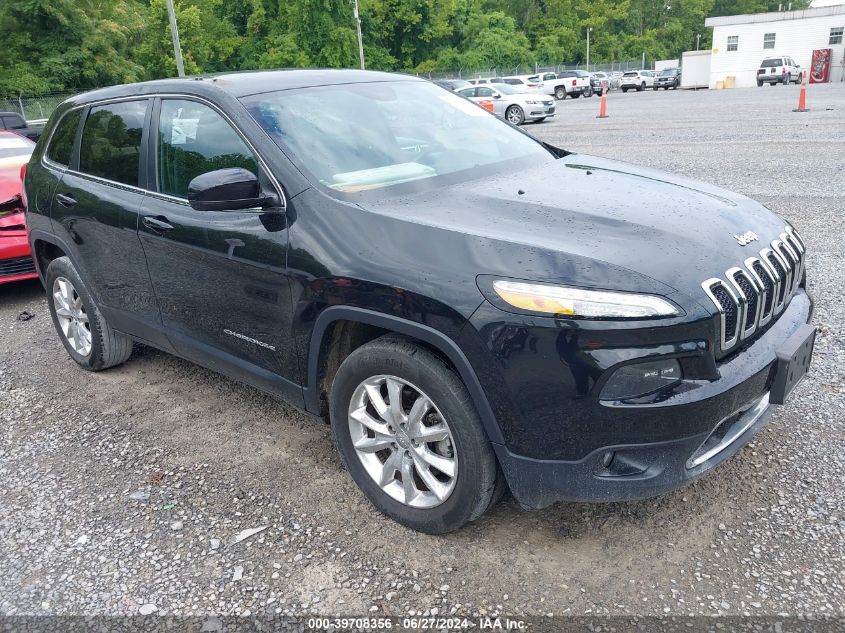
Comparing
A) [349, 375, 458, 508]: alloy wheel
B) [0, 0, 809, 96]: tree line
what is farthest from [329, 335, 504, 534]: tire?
[0, 0, 809, 96]: tree line

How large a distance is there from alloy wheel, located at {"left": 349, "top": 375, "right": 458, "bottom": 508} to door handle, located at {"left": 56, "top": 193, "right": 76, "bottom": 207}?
2.49 meters

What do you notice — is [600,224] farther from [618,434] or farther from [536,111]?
[536,111]

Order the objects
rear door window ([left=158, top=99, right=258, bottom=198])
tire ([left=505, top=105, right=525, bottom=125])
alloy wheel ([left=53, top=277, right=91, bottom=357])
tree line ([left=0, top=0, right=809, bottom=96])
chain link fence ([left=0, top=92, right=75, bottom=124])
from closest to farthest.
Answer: rear door window ([left=158, top=99, right=258, bottom=198]), alloy wheel ([left=53, top=277, right=91, bottom=357]), tire ([left=505, top=105, right=525, bottom=125]), chain link fence ([left=0, top=92, right=75, bottom=124]), tree line ([left=0, top=0, right=809, bottom=96])

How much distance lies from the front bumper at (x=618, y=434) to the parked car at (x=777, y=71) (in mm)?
48190

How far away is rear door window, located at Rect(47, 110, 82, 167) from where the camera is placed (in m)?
4.48

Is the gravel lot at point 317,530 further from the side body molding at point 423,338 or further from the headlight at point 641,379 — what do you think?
the headlight at point 641,379

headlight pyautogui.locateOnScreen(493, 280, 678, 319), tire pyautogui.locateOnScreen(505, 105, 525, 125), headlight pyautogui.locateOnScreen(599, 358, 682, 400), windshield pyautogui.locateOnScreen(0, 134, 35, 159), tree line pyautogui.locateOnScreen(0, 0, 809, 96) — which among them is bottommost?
tire pyautogui.locateOnScreen(505, 105, 525, 125)

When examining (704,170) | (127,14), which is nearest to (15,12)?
(127,14)

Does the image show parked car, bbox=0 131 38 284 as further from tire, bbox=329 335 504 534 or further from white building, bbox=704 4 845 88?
white building, bbox=704 4 845 88

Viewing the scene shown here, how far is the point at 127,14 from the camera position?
47625 millimetres

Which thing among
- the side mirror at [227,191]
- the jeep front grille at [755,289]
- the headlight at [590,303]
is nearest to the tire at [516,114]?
the jeep front grille at [755,289]

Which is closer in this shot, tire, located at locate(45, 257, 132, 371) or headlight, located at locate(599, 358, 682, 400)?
headlight, located at locate(599, 358, 682, 400)

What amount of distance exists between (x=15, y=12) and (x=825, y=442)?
1844 inches

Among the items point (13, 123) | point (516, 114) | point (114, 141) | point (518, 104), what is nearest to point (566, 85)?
point (516, 114)
